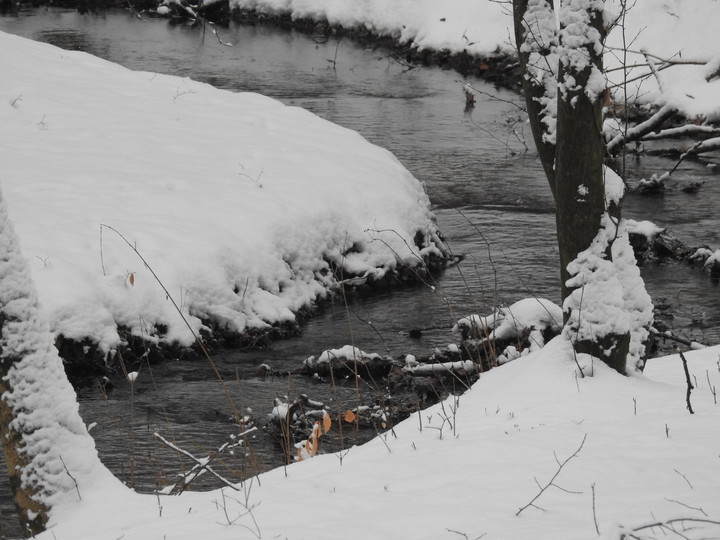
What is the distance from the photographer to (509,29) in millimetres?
22438

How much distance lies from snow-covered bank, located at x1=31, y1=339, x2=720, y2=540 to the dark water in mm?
834

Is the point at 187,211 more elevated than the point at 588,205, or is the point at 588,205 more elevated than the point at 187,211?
the point at 588,205

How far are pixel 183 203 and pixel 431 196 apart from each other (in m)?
4.81

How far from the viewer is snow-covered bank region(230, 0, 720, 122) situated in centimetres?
1812

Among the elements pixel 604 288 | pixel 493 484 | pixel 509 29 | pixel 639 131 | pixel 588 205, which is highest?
pixel 509 29

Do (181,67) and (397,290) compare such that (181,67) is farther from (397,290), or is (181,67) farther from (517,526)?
(517,526)

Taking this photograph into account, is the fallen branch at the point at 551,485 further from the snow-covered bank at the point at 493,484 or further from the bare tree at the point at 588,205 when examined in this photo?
the bare tree at the point at 588,205

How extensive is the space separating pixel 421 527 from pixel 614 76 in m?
17.3

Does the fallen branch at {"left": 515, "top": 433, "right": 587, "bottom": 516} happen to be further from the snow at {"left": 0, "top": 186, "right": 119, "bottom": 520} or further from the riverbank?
the riverbank

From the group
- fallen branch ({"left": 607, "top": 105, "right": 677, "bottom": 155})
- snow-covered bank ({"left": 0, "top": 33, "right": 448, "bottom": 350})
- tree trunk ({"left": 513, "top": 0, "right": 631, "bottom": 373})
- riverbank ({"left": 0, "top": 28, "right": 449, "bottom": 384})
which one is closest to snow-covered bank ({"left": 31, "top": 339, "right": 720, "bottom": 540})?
tree trunk ({"left": 513, "top": 0, "right": 631, "bottom": 373})

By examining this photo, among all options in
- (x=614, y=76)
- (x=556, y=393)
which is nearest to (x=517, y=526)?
(x=556, y=393)

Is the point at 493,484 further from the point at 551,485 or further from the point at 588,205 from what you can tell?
the point at 588,205

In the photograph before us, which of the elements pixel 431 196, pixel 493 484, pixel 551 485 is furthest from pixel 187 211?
pixel 551 485

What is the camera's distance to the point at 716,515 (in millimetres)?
3188
